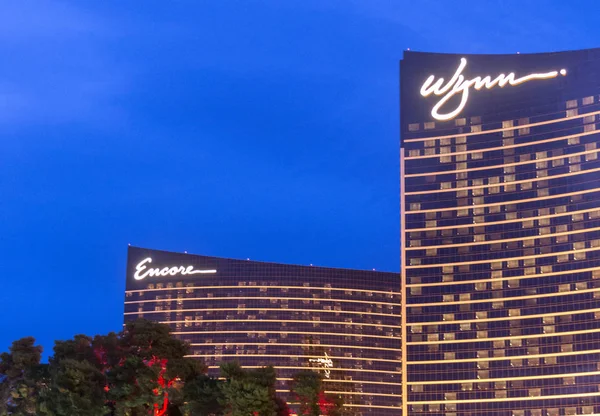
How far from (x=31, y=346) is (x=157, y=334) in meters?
18.8

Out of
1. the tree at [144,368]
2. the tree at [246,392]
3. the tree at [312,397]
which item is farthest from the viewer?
the tree at [144,368]

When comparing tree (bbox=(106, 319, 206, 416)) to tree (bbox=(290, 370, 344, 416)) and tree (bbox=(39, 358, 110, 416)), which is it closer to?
tree (bbox=(39, 358, 110, 416))

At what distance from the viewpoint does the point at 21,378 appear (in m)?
146

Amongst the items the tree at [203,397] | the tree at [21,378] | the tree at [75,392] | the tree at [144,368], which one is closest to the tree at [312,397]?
the tree at [203,397]

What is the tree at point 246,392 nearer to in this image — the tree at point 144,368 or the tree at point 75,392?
the tree at point 144,368

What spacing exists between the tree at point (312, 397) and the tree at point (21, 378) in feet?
110

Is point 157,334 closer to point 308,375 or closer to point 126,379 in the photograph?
point 126,379

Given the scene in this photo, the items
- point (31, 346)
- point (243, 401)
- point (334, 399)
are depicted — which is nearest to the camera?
point (243, 401)

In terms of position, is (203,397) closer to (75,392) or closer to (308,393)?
(308,393)

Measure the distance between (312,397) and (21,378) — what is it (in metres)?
39.8

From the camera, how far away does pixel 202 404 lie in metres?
135

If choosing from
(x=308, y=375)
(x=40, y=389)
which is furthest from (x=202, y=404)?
(x=40, y=389)

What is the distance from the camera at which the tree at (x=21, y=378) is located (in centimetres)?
14288

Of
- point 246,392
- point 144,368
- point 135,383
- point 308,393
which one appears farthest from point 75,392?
point 308,393
